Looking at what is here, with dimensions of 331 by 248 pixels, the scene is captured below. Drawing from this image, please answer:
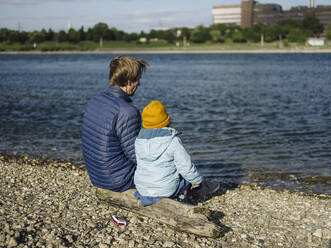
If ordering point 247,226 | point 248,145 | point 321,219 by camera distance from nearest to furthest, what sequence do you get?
point 247,226, point 321,219, point 248,145

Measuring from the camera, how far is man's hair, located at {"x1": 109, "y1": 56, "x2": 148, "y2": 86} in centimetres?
561

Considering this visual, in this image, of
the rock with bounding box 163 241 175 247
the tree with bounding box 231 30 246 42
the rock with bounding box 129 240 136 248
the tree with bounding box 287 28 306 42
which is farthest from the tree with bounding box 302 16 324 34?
the rock with bounding box 129 240 136 248

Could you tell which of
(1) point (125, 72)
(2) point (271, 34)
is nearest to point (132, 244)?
(1) point (125, 72)

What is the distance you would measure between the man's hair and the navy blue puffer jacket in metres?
0.14

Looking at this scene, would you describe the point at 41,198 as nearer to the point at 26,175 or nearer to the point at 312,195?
the point at 26,175

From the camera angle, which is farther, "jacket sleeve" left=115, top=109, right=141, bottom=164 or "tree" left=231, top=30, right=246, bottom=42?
"tree" left=231, top=30, right=246, bottom=42

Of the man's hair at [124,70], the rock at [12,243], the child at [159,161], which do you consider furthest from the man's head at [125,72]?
the rock at [12,243]

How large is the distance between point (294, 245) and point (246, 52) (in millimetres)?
148163

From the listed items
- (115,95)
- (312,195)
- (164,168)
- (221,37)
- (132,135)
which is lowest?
(312,195)

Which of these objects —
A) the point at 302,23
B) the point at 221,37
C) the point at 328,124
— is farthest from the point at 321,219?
the point at 302,23

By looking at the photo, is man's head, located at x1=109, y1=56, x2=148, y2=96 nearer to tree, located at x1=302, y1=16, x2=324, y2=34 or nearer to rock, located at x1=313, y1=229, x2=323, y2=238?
rock, located at x1=313, y1=229, x2=323, y2=238

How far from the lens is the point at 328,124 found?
16.0 metres

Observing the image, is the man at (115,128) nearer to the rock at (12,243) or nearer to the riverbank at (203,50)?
the rock at (12,243)

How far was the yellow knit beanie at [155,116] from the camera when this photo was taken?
5137mm
